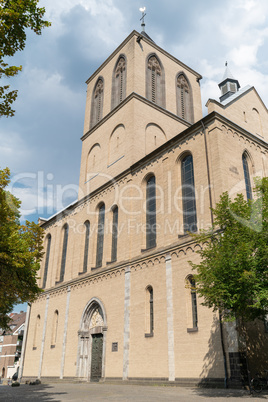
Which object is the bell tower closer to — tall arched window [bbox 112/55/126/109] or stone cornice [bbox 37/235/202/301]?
tall arched window [bbox 112/55/126/109]

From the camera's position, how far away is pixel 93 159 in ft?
103

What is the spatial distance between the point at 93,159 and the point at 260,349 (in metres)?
21.4

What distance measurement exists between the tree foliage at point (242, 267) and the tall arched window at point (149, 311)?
21.8 feet

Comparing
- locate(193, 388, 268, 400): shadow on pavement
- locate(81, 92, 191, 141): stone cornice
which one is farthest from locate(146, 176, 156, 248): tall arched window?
locate(193, 388, 268, 400): shadow on pavement

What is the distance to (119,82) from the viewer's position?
31.1 meters

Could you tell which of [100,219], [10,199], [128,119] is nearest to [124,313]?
[100,219]

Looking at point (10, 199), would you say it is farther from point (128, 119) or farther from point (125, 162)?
point (128, 119)

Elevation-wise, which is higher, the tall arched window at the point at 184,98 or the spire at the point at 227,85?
the spire at the point at 227,85

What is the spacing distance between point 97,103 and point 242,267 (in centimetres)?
2664

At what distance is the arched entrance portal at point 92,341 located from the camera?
21.9 metres

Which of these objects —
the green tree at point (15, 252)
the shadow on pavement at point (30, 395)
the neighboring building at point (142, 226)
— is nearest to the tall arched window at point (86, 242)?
the neighboring building at point (142, 226)

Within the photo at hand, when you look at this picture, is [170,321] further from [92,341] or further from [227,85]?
[227,85]

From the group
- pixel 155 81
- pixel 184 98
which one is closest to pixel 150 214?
pixel 155 81

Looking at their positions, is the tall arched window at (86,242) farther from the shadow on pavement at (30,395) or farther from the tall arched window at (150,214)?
the shadow on pavement at (30,395)
